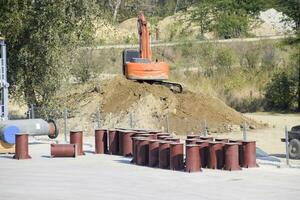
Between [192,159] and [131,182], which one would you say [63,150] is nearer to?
[192,159]

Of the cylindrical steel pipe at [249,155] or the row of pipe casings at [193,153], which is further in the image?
the cylindrical steel pipe at [249,155]

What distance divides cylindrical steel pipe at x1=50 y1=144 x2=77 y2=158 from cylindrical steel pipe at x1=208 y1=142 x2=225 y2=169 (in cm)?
534

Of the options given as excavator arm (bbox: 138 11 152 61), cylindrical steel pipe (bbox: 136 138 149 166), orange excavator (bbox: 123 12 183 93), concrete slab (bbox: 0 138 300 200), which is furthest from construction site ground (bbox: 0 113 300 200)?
excavator arm (bbox: 138 11 152 61)

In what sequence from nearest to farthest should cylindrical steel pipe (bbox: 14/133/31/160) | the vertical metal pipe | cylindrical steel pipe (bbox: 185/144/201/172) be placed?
cylindrical steel pipe (bbox: 185/144/201/172) → cylindrical steel pipe (bbox: 14/133/31/160) → the vertical metal pipe

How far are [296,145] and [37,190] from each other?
869 centimetres

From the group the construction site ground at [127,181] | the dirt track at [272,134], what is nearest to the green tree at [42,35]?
the dirt track at [272,134]

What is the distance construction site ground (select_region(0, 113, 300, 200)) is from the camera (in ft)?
53.7

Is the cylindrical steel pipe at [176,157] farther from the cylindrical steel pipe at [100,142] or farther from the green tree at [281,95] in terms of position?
the green tree at [281,95]

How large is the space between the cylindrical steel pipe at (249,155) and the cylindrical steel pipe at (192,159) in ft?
4.41

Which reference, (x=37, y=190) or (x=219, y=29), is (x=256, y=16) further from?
(x=37, y=190)

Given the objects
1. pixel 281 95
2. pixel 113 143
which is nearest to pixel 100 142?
pixel 113 143

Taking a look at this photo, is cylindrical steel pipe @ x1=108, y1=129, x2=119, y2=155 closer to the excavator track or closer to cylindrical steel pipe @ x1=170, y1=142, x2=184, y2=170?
cylindrical steel pipe @ x1=170, y1=142, x2=184, y2=170

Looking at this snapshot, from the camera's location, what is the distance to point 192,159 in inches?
781

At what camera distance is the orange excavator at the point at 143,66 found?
1430 inches
